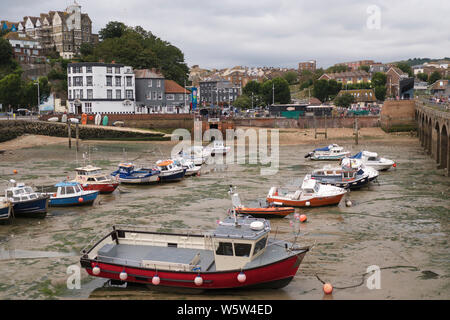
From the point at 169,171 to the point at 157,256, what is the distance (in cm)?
2418

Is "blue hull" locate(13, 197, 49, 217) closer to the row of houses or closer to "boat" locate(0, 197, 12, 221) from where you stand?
"boat" locate(0, 197, 12, 221)

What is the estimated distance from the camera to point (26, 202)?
102 ft

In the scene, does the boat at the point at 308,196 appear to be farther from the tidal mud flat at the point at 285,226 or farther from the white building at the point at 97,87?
the white building at the point at 97,87

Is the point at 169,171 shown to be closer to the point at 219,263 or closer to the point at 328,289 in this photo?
the point at 219,263

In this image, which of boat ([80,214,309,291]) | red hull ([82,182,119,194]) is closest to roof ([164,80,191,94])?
red hull ([82,182,119,194])

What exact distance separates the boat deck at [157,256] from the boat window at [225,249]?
2.58 feet

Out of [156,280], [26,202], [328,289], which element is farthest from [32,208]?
[328,289]

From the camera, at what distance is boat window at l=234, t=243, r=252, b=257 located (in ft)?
63.9

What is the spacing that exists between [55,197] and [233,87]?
478ft

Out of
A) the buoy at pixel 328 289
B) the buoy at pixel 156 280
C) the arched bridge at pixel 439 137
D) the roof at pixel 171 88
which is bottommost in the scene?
the buoy at pixel 328 289

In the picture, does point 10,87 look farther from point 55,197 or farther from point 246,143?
point 55,197

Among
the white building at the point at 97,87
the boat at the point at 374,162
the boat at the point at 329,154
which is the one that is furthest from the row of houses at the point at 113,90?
the boat at the point at 374,162

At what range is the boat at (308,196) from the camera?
111 feet
